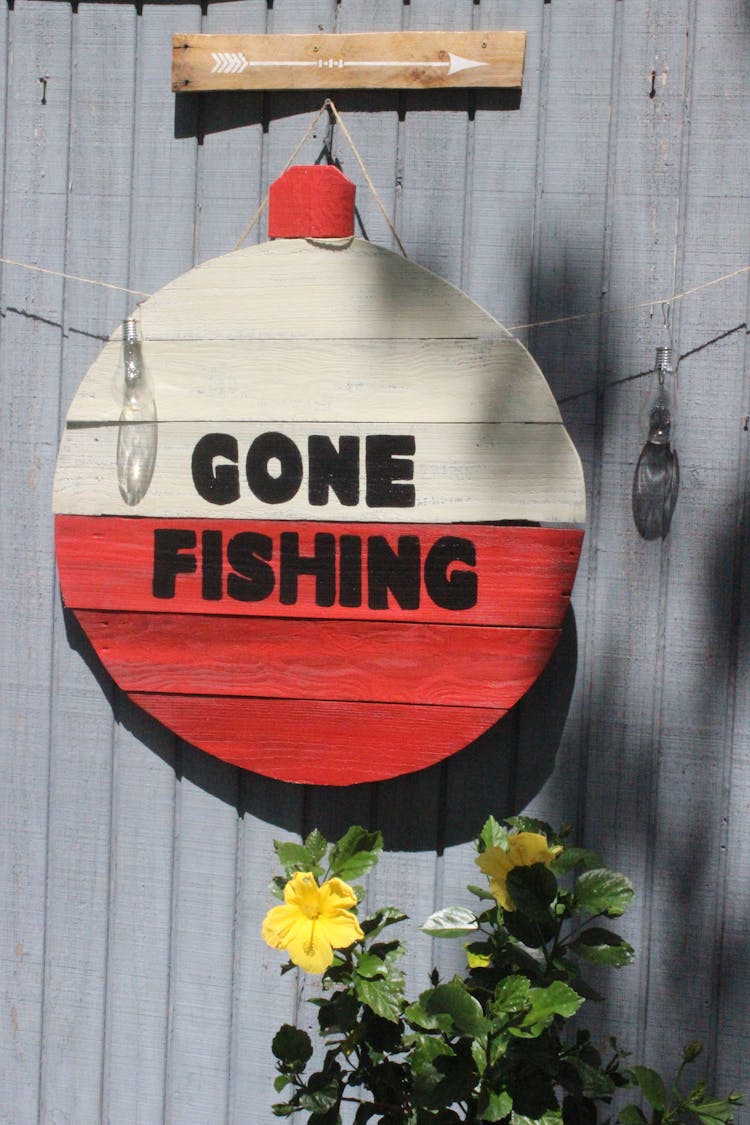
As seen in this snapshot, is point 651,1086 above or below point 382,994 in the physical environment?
below

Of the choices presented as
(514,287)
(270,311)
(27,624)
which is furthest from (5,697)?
(514,287)

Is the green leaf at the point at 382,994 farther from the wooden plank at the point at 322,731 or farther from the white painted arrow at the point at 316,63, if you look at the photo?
the white painted arrow at the point at 316,63

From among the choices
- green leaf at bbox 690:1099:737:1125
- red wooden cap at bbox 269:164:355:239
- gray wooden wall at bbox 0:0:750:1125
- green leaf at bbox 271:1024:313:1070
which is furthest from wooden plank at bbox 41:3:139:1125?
green leaf at bbox 690:1099:737:1125

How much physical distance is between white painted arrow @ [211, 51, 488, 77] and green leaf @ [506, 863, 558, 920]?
1.44 m

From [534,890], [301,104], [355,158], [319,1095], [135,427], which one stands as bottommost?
[319,1095]

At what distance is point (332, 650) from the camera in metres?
2.09

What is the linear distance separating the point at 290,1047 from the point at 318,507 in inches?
36.3

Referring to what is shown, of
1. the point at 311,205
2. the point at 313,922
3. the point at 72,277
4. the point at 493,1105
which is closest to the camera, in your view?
the point at 493,1105

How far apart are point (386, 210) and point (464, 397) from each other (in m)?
0.43

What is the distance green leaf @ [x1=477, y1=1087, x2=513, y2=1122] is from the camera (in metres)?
1.50

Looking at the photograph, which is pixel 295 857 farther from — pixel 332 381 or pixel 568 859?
pixel 332 381

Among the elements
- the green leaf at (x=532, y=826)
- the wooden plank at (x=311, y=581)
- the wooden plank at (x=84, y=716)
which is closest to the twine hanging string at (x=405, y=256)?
the wooden plank at (x=84, y=716)

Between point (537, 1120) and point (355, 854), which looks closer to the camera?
point (537, 1120)

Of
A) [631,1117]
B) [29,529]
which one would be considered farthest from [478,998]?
[29,529]
